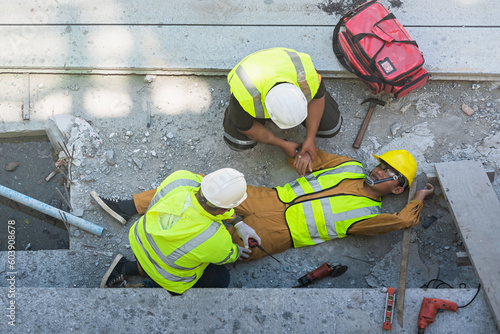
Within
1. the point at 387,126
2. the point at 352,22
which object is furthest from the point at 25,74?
the point at 387,126

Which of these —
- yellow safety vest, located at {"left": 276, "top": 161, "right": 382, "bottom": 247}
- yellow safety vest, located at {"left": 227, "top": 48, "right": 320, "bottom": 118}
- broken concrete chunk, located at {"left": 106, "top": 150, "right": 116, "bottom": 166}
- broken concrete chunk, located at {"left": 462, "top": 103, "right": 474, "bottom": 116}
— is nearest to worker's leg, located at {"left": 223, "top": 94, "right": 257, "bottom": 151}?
yellow safety vest, located at {"left": 227, "top": 48, "right": 320, "bottom": 118}

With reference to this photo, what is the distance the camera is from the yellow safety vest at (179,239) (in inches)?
122

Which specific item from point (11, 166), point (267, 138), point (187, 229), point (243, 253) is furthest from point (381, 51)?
point (11, 166)

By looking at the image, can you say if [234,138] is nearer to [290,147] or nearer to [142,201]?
[290,147]

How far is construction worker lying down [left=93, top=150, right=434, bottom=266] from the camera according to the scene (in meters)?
3.90

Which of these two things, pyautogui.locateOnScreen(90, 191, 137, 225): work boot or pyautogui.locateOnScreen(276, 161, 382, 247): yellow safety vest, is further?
pyautogui.locateOnScreen(90, 191, 137, 225): work boot

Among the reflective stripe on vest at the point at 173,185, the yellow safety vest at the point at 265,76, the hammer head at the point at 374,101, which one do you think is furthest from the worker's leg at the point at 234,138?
the hammer head at the point at 374,101

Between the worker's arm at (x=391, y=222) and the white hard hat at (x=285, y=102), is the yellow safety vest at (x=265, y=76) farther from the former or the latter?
the worker's arm at (x=391, y=222)

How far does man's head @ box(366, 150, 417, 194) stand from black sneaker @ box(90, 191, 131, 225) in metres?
2.11

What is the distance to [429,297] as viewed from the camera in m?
3.41

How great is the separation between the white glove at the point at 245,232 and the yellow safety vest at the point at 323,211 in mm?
349

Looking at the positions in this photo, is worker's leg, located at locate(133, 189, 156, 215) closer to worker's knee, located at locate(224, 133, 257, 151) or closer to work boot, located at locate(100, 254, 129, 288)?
work boot, located at locate(100, 254, 129, 288)

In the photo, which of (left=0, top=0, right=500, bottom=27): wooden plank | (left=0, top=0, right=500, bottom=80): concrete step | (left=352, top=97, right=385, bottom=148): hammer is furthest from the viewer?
(left=0, top=0, right=500, bottom=27): wooden plank

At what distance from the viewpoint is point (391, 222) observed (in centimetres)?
378
